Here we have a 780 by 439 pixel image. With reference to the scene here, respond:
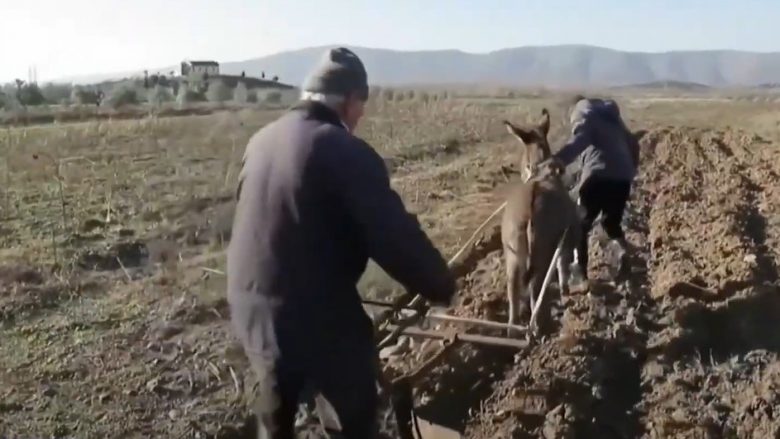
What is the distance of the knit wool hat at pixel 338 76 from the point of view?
3877mm

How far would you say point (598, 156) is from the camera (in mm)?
10055

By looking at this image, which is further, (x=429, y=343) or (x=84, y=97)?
(x=84, y=97)

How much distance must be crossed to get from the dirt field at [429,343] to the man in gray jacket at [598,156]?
2.48 feet

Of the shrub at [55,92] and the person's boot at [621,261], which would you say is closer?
the person's boot at [621,261]

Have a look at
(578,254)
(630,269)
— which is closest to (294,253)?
(578,254)

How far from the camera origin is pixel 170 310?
936 centimetres

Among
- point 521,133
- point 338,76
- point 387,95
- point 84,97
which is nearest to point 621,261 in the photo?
point 521,133

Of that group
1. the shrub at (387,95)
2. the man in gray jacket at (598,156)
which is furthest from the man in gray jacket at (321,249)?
the shrub at (387,95)

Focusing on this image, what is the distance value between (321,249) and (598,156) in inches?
263

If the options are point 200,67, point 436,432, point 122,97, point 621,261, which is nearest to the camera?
point 436,432

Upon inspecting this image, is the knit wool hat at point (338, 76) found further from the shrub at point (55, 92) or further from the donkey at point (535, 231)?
the shrub at point (55, 92)

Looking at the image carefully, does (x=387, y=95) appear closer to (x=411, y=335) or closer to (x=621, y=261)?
(x=621, y=261)

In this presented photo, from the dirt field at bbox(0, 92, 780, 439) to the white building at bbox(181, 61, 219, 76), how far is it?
44972 millimetres

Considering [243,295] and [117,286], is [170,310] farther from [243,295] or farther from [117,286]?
[243,295]
